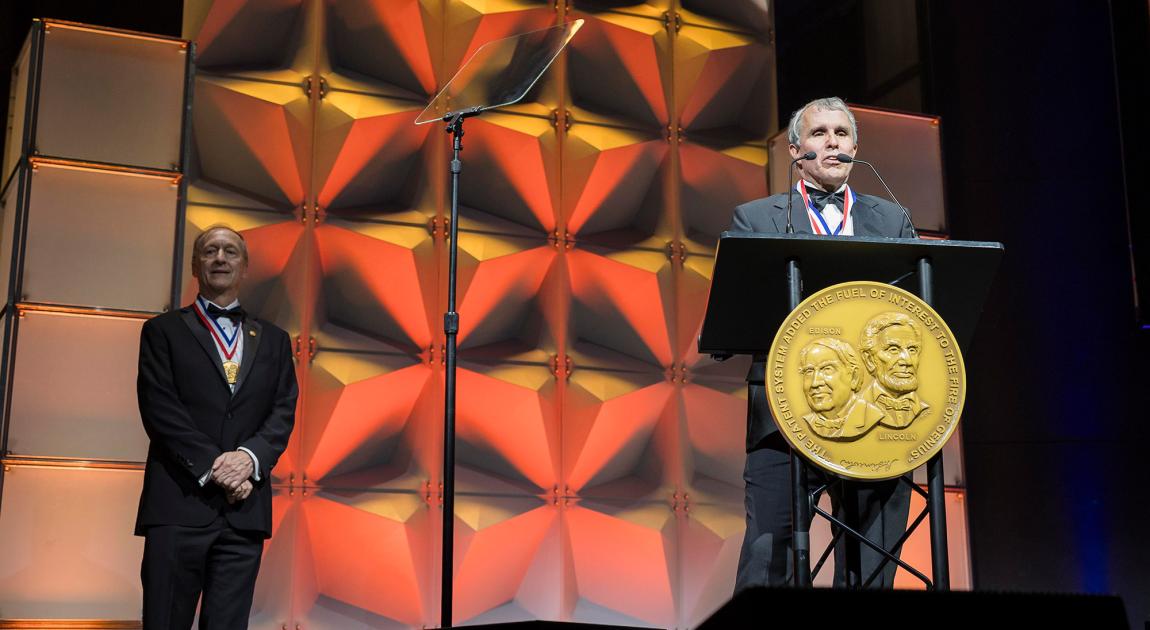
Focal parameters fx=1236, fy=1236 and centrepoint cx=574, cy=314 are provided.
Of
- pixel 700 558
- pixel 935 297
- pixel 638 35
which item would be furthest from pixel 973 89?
pixel 935 297

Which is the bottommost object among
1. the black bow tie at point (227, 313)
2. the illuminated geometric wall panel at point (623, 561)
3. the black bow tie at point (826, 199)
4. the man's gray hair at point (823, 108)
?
the illuminated geometric wall panel at point (623, 561)

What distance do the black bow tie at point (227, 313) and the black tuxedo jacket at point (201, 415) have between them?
0.03 meters

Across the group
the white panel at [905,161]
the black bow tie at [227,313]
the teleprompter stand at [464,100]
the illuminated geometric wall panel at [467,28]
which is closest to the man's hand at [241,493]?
the black bow tie at [227,313]

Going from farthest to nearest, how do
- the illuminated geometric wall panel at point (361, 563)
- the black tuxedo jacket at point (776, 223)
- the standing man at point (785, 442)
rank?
the illuminated geometric wall panel at point (361, 563) → the black tuxedo jacket at point (776, 223) → the standing man at point (785, 442)

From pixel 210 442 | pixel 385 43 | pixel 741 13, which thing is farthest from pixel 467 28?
pixel 210 442

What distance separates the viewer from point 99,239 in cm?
415

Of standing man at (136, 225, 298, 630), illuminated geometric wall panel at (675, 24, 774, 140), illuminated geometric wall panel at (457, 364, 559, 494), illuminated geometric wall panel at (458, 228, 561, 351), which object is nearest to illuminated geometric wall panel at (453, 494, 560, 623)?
illuminated geometric wall panel at (457, 364, 559, 494)

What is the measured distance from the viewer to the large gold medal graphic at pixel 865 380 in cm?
225

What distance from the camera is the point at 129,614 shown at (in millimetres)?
3959

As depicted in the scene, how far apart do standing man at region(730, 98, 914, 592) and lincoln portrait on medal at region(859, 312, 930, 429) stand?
0.33m

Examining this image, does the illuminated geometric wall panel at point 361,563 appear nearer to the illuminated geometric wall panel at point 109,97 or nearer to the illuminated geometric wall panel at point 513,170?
Result: the illuminated geometric wall panel at point 513,170

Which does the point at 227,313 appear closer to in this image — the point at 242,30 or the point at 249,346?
the point at 249,346

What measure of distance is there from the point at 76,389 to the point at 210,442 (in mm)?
1025

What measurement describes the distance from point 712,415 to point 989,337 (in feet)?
4.53
